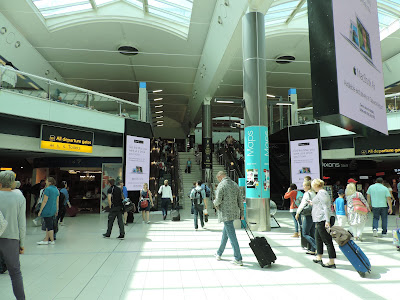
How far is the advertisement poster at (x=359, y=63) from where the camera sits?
4020 millimetres

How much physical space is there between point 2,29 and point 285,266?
14912 mm

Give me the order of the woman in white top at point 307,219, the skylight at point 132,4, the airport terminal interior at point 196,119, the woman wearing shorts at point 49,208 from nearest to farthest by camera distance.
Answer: the airport terminal interior at point 196,119, the woman in white top at point 307,219, the woman wearing shorts at point 49,208, the skylight at point 132,4

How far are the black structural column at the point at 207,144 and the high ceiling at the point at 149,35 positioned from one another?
2268 millimetres

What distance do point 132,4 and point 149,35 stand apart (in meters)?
1.77

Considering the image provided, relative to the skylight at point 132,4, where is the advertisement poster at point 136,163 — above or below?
below

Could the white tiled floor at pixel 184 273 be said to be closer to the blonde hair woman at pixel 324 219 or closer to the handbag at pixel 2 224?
the blonde hair woman at pixel 324 219

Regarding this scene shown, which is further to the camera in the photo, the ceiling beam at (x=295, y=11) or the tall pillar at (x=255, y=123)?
the ceiling beam at (x=295, y=11)

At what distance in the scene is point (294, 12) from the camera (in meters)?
14.4

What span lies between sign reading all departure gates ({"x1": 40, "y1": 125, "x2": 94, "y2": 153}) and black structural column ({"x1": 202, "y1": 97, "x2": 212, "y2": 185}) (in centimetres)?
795

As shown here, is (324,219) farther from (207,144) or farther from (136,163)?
(207,144)

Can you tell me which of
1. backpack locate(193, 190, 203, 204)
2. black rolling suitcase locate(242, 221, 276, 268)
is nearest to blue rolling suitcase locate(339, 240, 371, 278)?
black rolling suitcase locate(242, 221, 276, 268)

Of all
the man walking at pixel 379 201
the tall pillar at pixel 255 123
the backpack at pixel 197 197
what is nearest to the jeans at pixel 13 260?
the backpack at pixel 197 197

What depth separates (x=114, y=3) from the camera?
1520cm

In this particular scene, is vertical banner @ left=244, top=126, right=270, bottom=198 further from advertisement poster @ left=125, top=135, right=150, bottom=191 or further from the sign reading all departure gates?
the sign reading all departure gates
